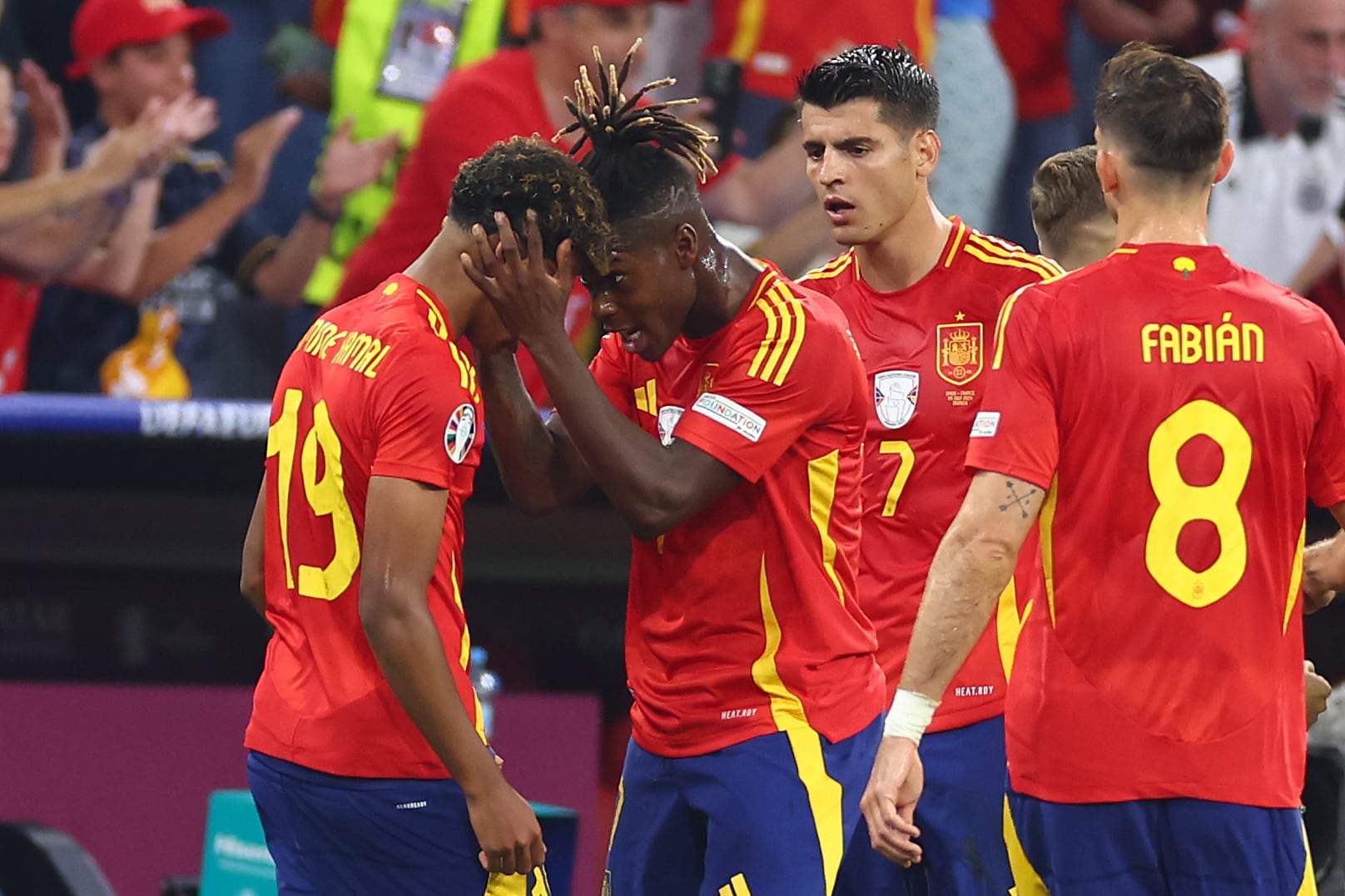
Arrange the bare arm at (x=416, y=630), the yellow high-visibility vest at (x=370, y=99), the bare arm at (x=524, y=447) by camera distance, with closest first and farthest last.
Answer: the bare arm at (x=416, y=630) → the bare arm at (x=524, y=447) → the yellow high-visibility vest at (x=370, y=99)

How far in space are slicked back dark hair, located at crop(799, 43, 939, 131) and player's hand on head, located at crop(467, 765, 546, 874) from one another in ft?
5.85

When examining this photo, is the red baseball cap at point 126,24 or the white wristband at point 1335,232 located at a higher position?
the red baseball cap at point 126,24

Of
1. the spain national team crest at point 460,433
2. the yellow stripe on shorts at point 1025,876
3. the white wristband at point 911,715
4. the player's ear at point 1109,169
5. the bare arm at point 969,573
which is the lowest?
the yellow stripe on shorts at point 1025,876

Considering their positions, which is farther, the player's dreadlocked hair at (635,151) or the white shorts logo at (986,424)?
Result: the player's dreadlocked hair at (635,151)

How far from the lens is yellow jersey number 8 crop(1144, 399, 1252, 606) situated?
2.95 metres

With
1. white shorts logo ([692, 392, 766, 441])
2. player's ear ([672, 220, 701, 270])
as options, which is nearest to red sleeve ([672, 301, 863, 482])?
white shorts logo ([692, 392, 766, 441])

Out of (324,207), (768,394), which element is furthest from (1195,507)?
(324,207)

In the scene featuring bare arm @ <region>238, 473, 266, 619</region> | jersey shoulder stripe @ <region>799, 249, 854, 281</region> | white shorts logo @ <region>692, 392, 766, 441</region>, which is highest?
jersey shoulder stripe @ <region>799, 249, 854, 281</region>

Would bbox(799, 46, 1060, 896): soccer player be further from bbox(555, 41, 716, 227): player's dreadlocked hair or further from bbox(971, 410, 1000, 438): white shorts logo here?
bbox(971, 410, 1000, 438): white shorts logo

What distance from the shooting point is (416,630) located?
115 inches

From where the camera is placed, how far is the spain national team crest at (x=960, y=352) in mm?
4035

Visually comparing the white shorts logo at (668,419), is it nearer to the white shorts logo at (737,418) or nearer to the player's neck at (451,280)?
the white shorts logo at (737,418)

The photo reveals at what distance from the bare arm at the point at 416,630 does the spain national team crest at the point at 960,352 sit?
57.3 inches

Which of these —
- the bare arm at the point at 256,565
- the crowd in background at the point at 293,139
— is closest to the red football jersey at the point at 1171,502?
the bare arm at the point at 256,565
